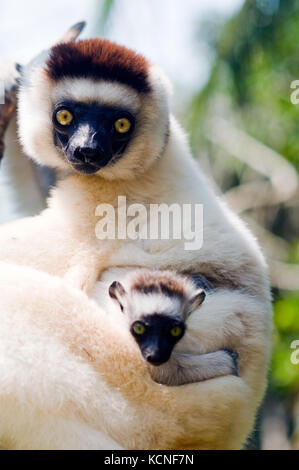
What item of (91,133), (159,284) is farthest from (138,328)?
(91,133)

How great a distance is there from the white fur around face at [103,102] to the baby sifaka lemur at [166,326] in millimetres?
718

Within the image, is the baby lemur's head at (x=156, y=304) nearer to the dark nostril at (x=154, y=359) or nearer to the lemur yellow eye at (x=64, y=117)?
the dark nostril at (x=154, y=359)

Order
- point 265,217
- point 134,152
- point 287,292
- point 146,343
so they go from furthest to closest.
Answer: point 265,217 < point 287,292 < point 134,152 < point 146,343

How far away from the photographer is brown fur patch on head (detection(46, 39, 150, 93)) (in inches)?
130

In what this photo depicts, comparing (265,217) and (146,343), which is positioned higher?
(265,217)

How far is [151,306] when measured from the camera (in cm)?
278

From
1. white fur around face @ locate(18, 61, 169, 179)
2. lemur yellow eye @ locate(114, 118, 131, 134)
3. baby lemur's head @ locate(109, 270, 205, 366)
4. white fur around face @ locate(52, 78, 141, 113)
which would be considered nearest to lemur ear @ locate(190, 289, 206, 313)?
baby lemur's head @ locate(109, 270, 205, 366)

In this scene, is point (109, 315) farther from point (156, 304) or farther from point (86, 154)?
point (86, 154)

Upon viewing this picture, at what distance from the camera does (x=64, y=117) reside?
10.9 ft

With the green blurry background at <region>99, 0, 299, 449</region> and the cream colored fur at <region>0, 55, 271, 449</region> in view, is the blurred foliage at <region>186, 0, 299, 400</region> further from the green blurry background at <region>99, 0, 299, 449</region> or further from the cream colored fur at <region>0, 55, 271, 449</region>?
the cream colored fur at <region>0, 55, 271, 449</region>

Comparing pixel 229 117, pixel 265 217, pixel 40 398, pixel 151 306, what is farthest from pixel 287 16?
pixel 40 398

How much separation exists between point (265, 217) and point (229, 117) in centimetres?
169
